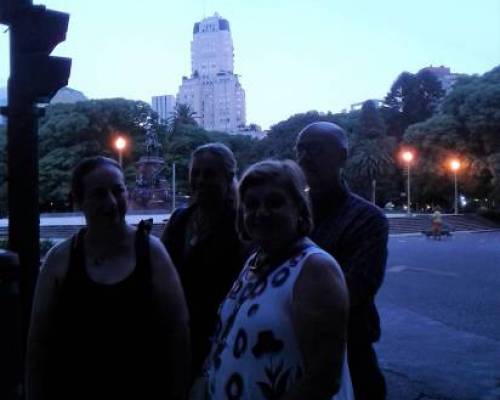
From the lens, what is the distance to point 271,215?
6.15 feet

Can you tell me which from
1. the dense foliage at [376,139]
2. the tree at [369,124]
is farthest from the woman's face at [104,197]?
the tree at [369,124]

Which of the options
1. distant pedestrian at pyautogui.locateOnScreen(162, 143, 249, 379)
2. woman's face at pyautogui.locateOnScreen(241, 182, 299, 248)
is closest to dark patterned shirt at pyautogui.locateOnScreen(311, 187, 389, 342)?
distant pedestrian at pyautogui.locateOnScreen(162, 143, 249, 379)

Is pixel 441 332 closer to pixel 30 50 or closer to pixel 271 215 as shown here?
pixel 30 50

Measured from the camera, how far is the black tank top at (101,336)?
217 centimetres

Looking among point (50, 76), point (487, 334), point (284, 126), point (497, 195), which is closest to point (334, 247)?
point (50, 76)

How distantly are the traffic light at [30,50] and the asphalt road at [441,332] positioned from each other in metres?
3.43

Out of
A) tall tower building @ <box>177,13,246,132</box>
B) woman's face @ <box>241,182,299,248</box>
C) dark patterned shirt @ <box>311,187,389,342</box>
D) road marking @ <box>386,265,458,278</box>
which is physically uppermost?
tall tower building @ <box>177,13,246,132</box>

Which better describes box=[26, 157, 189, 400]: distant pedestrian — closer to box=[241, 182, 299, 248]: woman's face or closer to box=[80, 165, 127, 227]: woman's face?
box=[80, 165, 127, 227]: woman's face

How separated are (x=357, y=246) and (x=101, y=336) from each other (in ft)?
3.10

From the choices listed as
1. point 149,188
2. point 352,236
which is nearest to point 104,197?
point 352,236

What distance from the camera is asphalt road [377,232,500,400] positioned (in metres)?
5.38

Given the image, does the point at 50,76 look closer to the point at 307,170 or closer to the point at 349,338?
the point at 307,170

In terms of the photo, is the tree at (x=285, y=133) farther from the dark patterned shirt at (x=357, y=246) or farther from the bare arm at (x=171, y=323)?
the bare arm at (x=171, y=323)

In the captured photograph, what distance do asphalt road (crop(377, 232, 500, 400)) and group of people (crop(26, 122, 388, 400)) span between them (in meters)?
3.02
